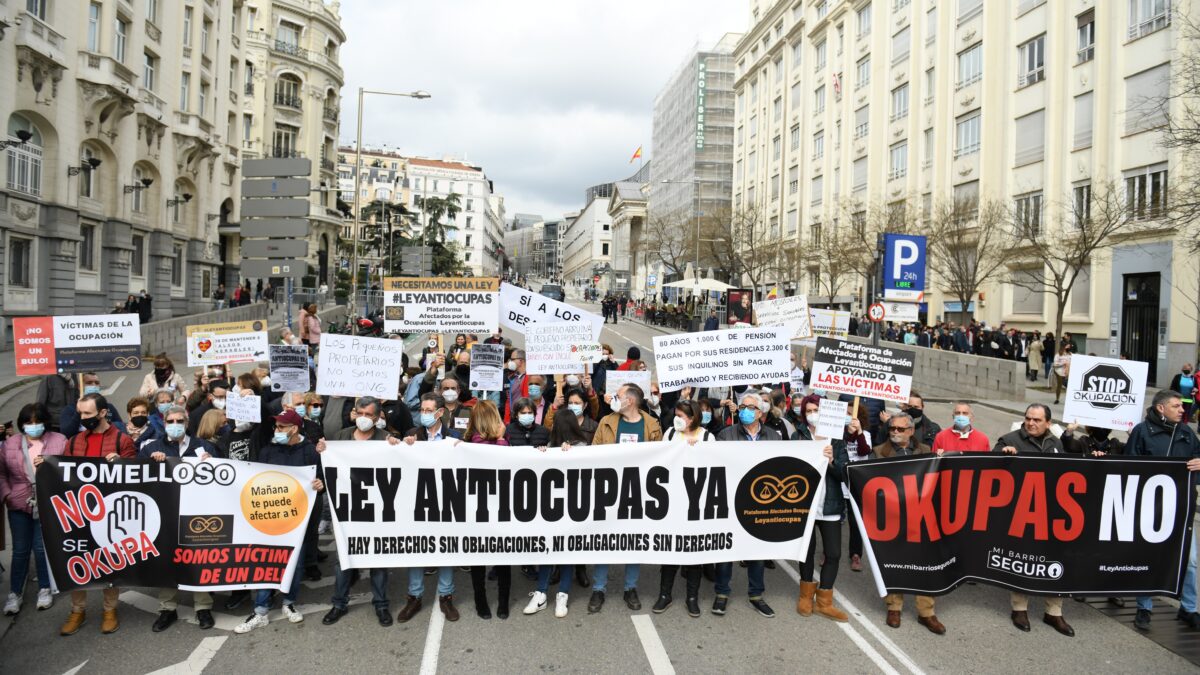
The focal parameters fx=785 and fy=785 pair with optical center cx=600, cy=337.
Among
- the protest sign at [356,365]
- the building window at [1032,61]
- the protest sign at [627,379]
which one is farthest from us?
the building window at [1032,61]

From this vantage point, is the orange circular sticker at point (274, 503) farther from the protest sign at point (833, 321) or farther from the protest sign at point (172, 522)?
the protest sign at point (833, 321)

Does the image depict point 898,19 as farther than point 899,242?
Yes

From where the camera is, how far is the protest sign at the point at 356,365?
8.04 metres

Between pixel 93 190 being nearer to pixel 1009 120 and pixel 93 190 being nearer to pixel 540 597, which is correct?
pixel 540 597

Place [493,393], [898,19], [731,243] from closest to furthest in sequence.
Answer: [493,393]
[898,19]
[731,243]

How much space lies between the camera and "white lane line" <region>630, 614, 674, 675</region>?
17.7ft

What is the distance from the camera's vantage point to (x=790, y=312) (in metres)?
13.7

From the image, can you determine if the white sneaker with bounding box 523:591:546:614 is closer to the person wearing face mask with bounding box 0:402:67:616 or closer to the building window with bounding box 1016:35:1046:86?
the person wearing face mask with bounding box 0:402:67:616

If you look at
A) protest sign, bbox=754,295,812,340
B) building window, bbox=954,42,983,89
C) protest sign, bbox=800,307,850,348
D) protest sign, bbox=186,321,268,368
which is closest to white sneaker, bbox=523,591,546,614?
protest sign, bbox=186,321,268,368

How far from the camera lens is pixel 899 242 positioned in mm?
20141

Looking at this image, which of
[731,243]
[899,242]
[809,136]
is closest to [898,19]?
[809,136]

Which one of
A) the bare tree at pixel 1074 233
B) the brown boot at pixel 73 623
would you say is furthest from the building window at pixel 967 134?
the brown boot at pixel 73 623

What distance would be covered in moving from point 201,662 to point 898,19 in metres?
45.0

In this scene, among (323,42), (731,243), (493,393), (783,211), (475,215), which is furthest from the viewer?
(475,215)
